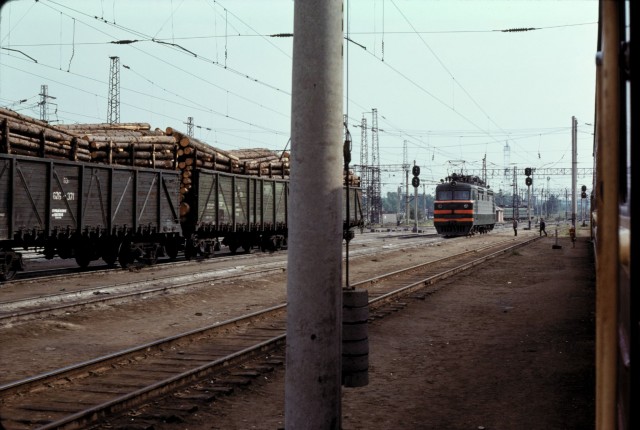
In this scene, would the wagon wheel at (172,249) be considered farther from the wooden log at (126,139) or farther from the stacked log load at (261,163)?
the stacked log load at (261,163)

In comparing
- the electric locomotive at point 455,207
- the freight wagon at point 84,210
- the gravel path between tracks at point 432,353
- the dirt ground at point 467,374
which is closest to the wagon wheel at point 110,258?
the freight wagon at point 84,210

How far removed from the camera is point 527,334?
1056 cm

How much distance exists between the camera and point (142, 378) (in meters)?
7.40

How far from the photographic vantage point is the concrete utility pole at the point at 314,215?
428 cm

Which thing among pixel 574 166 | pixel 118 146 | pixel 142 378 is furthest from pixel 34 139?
pixel 574 166

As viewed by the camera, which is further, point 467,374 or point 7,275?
point 7,275

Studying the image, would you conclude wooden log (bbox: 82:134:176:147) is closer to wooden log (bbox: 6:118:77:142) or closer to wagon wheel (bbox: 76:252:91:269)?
wooden log (bbox: 6:118:77:142)

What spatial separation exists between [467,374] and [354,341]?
3.71 m

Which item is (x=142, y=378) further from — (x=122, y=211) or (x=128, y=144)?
(x=128, y=144)

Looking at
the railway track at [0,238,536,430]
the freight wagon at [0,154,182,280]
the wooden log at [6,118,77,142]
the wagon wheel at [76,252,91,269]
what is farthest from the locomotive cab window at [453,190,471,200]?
the railway track at [0,238,536,430]

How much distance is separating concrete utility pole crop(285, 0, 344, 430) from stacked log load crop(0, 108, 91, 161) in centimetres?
1245

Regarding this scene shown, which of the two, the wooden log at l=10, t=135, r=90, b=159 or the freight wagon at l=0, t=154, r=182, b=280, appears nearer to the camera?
the freight wagon at l=0, t=154, r=182, b=280

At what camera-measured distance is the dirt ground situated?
20.6ft

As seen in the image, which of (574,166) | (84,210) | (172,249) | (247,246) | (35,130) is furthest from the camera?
(574,166)
